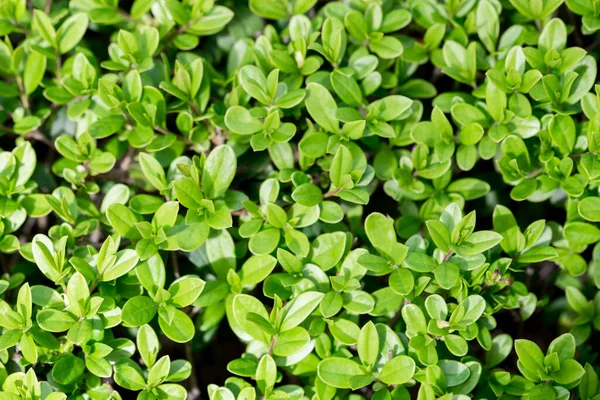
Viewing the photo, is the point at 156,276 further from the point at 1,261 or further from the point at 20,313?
the point at 1,261

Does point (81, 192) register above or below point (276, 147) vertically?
below

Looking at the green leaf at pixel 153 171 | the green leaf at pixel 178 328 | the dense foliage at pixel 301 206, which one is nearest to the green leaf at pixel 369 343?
the dense foliage at pixel 301 206

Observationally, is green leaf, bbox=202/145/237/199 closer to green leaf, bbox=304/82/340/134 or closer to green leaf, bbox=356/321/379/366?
green leaf, bbox=304/82/340/134

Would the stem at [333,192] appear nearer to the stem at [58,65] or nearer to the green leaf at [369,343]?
the green leaf at [369,343]

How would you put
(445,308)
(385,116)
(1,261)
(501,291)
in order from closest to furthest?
(445,308) < (501,291) < (385,116) < (1,261)

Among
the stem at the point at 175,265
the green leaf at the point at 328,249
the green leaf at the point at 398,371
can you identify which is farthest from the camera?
the stem at the point at 175,265

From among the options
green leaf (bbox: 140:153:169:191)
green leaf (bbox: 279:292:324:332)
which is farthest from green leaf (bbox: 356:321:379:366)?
green leaf (bbox: 140:153:169:191)

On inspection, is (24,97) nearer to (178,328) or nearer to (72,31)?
(72,31)

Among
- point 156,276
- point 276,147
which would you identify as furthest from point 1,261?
point 276,147
